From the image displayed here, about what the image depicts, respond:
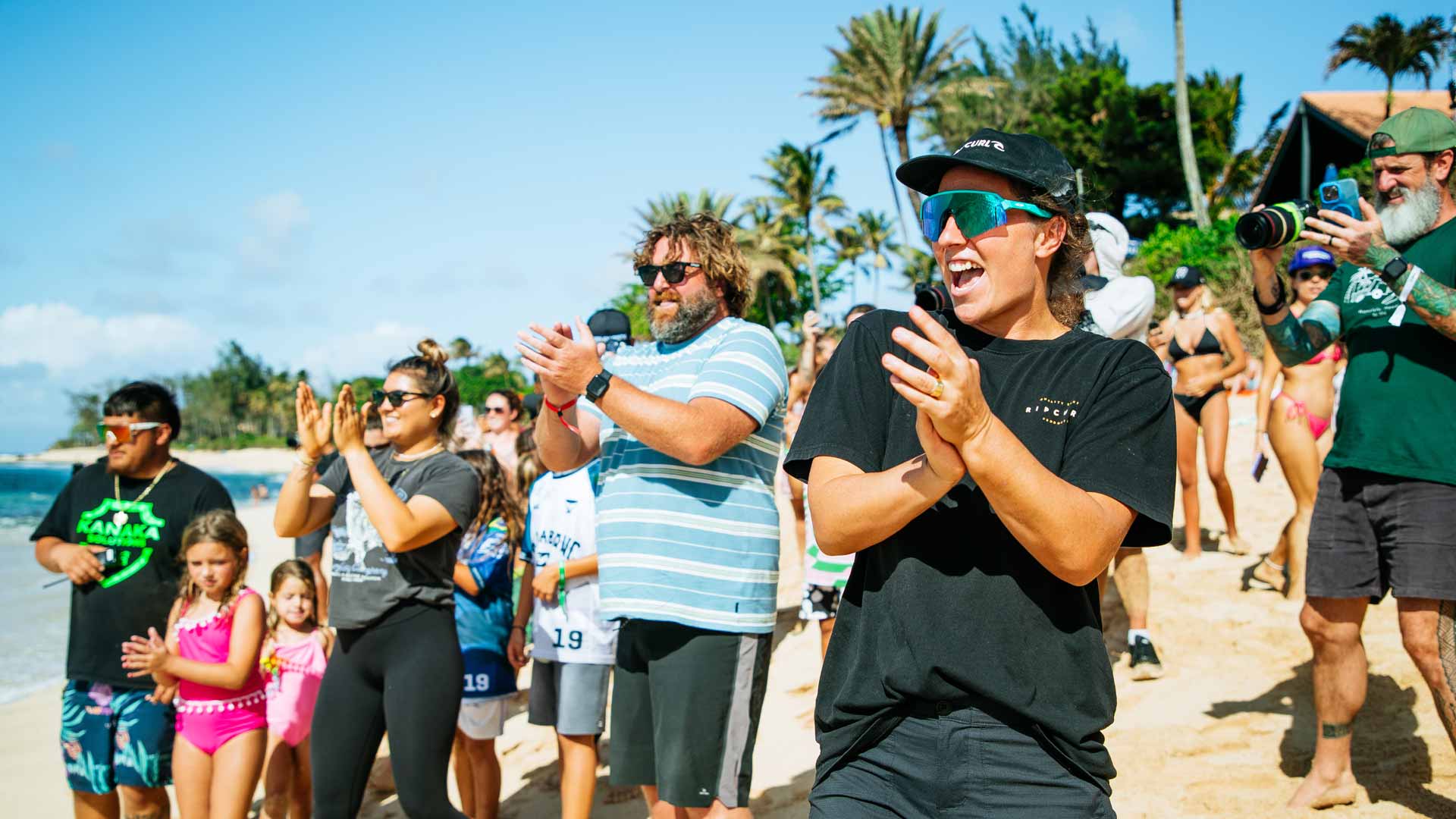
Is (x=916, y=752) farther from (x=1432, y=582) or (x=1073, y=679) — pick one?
(x=1432, y=582)

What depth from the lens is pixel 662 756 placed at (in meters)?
2.97

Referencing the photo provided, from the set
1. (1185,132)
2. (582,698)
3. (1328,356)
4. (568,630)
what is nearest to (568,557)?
(568,630)

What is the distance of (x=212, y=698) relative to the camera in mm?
3936

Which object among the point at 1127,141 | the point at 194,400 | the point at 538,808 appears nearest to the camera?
the point at 538,808

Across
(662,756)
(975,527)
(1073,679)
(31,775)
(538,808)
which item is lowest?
(31,775)

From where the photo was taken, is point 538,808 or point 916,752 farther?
point 538,808

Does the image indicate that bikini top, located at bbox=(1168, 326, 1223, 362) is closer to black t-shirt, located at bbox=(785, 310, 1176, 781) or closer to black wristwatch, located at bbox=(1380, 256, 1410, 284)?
black wristwatch, located at bbox=(1380, 256, 1410, 284)

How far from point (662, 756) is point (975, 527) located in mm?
1618

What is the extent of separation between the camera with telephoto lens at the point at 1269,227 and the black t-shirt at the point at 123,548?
4.20 m

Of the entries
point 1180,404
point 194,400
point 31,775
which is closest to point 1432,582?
point 1180,404

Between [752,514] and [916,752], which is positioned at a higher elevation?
[752,514]

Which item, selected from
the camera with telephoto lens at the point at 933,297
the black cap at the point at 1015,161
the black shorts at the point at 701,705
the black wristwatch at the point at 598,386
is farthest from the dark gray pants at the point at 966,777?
the black wristwatch at the point at 598,386

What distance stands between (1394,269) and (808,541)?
11.7ft

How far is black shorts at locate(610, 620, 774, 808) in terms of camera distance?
9.66 ft
